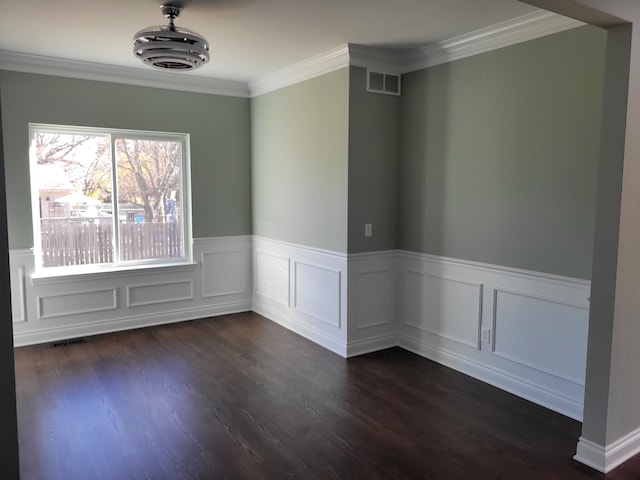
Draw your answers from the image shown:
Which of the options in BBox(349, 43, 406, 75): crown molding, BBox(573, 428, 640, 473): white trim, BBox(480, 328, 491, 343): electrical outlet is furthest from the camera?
BBox(349, 43, 406, 75): crown molding

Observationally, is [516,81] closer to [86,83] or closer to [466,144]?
[466,144]

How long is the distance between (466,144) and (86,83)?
11.6 feet

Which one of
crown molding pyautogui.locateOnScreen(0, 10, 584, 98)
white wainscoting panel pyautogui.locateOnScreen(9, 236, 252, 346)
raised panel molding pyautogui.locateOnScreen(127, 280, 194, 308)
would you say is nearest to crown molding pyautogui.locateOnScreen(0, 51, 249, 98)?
crown molding pyautogui.locateOnScreen(0, 10, 584, 98)

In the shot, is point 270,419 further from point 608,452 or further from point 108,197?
point 108,197

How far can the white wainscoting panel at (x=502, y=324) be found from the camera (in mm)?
3137

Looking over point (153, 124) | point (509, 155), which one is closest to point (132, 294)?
point (153, 124)

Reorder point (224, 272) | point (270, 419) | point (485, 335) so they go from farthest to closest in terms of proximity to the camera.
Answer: point (224, 272)
point (485, 335)
point (270, 419)

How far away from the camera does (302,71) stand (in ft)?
14.8

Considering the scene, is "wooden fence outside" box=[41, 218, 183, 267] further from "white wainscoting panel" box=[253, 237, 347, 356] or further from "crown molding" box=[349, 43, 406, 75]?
"crown molding" box=[349, 43, 406, 75]

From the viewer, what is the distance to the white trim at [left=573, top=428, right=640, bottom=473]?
8.29 ft

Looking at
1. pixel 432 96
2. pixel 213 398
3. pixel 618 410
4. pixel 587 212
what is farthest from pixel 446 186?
pixel 213 398

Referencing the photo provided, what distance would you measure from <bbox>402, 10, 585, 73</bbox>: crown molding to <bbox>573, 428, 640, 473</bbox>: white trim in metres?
2.43

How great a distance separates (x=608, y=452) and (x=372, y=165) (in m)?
2.62

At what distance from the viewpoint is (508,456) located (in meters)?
2.68
